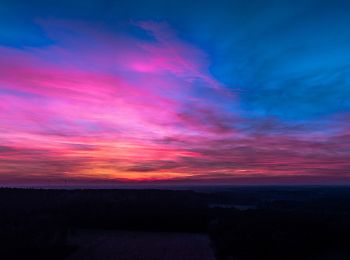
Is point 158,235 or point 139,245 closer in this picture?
point 139,245

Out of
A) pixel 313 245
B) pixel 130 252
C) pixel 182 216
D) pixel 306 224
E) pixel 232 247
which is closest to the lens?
pixel 130 252

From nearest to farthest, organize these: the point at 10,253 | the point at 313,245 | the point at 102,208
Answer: the point at 10,253 → the point at 313,245 → the point at 102,208

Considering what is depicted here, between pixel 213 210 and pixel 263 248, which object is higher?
pixel 213 210

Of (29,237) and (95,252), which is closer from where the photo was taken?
(95,252)

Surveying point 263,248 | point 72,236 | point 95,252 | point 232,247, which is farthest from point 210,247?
point 72,236

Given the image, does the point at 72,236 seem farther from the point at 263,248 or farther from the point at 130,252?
the point at 263,248

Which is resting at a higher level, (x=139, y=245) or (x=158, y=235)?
(x=158, y=235)

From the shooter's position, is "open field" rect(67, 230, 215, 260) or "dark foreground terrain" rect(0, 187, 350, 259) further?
"dark foreground terrain" rect(0, 187, 350, 259)

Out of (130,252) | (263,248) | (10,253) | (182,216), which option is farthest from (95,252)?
(182,216)

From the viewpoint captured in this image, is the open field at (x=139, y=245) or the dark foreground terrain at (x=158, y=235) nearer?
the open field at (x=139, y=245)
